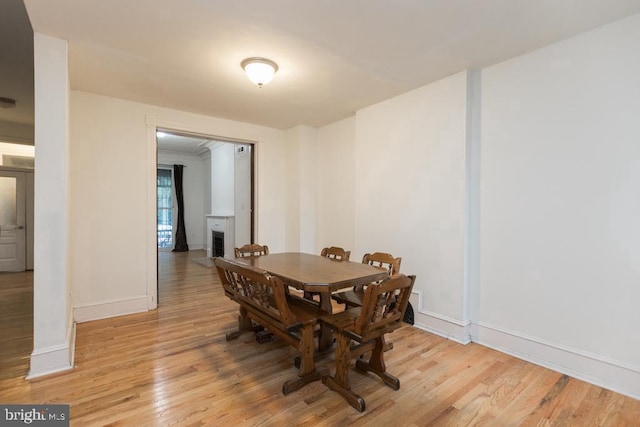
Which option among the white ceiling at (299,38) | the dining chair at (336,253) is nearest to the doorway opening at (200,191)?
the dining chair at (336,253)

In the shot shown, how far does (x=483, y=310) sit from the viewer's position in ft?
8.81

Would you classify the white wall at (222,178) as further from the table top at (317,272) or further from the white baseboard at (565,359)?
the white baseboard at (565,359)

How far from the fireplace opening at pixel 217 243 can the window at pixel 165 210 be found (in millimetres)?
1998

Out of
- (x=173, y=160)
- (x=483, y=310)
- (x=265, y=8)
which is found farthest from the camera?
(x=173, y=160)

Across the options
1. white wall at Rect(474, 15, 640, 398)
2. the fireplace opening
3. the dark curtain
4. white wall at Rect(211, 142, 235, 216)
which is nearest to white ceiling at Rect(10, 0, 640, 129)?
white wall at Rect(474, 15, 640, 398)

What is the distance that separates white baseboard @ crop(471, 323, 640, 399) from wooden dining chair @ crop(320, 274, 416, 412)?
115cm

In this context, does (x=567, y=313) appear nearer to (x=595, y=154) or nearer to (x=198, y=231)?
(x=595, y=154)

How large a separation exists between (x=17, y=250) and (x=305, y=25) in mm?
6931

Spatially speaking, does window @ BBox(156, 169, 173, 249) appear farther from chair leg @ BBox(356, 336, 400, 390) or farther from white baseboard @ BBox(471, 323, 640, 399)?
white baseboard @ BBox(471, 323, 640, 399)

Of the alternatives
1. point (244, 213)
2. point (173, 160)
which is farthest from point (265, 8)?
point (173, 160)

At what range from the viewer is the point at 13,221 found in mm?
5641

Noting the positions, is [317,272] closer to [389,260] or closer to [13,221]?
[389,260]

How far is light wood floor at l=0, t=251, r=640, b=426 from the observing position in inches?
67.4

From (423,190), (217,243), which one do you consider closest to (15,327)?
(217,243)
